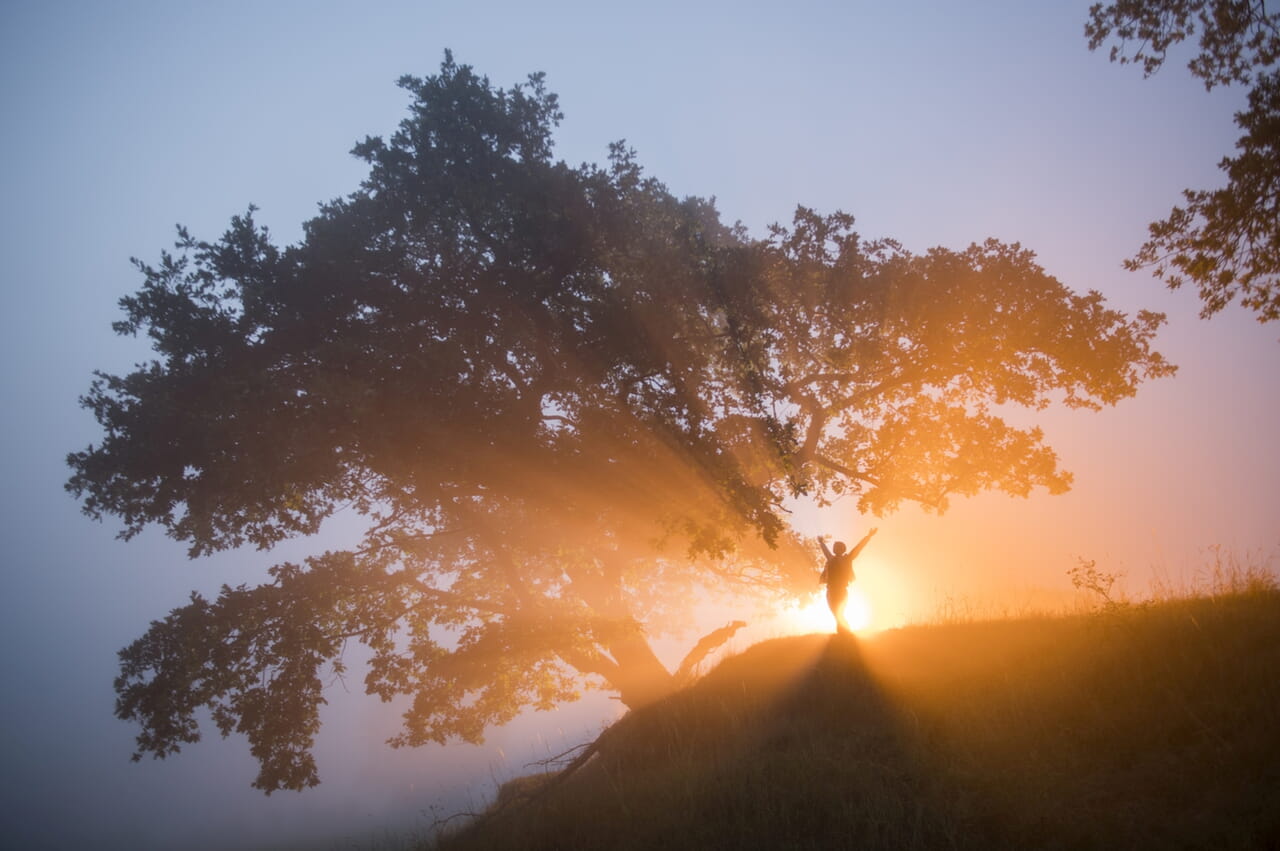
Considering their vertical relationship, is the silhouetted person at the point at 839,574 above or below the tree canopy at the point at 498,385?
below

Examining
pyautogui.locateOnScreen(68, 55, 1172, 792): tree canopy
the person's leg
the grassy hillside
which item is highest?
pyautogui.locateOnScreen(68, 55, 1172, 792): tree canopy

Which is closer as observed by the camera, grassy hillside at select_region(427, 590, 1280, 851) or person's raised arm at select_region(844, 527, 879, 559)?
grassy hillside at select_region(427, 590, 1280, 851)

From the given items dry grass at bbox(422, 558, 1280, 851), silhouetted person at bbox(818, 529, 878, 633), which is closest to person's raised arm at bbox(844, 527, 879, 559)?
silhouetted person at bbox(818, 529, 878, 633)

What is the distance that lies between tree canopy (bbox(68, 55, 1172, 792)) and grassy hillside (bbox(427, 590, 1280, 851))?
128 inches

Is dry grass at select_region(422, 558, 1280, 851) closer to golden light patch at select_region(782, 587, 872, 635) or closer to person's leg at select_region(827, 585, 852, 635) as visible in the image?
person's leg at select_region(827, 585, 852, 635)

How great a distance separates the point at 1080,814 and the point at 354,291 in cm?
1493

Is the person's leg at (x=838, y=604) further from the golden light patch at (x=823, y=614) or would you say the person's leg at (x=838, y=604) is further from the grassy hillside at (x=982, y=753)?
the grassy hillside at (x=982, y=753)

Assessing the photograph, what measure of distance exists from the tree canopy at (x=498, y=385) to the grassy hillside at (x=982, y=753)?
3.25 meters

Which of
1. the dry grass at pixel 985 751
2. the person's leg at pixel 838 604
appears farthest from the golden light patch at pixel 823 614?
the dry grass at pixel 985 751

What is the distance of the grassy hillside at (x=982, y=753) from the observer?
18.0 ft

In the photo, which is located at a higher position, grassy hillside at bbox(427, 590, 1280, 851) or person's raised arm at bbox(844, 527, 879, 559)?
person's raised arm at bbox(844, 527, 879, 559)

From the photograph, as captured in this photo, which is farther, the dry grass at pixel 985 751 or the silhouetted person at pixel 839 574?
the silhouetted person at pixel 839 574

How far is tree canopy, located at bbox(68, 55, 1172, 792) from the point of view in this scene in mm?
11703

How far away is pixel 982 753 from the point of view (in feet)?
22.2
